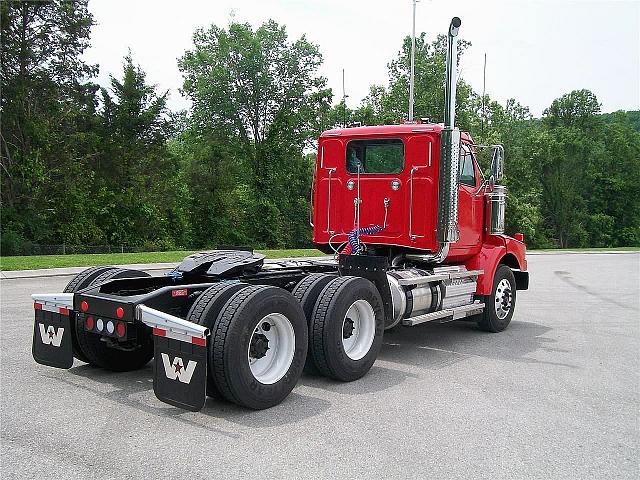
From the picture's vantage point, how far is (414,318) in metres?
7.58

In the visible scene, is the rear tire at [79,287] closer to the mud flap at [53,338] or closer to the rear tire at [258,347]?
the mud flap at [53,338]

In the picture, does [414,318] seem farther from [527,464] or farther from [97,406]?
[97,406]

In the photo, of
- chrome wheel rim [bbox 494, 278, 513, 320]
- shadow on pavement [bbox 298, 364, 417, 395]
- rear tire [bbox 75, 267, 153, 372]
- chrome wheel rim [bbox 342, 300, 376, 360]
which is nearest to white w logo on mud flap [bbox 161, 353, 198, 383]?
rear tire [bbox 75, 267, 153, 372]

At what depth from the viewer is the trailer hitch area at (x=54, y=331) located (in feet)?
19.4

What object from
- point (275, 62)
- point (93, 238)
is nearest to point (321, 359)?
point (93, 238)

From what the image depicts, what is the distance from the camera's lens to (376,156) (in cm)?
848

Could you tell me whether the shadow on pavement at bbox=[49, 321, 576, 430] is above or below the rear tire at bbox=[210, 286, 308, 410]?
below

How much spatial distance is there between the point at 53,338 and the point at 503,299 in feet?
21.0

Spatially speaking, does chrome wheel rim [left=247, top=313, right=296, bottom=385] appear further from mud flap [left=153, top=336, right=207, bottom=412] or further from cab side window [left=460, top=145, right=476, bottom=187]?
cab side window [left=460, top=145, right=476, bottom=187]

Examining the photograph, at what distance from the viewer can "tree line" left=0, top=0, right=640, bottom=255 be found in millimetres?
31938

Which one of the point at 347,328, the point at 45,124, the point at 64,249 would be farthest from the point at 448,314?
the point at 45,124

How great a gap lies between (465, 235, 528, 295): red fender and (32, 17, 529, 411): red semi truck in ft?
0.07

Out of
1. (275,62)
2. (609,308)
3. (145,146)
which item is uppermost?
(275,62)

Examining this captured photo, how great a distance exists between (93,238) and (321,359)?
31381mm
